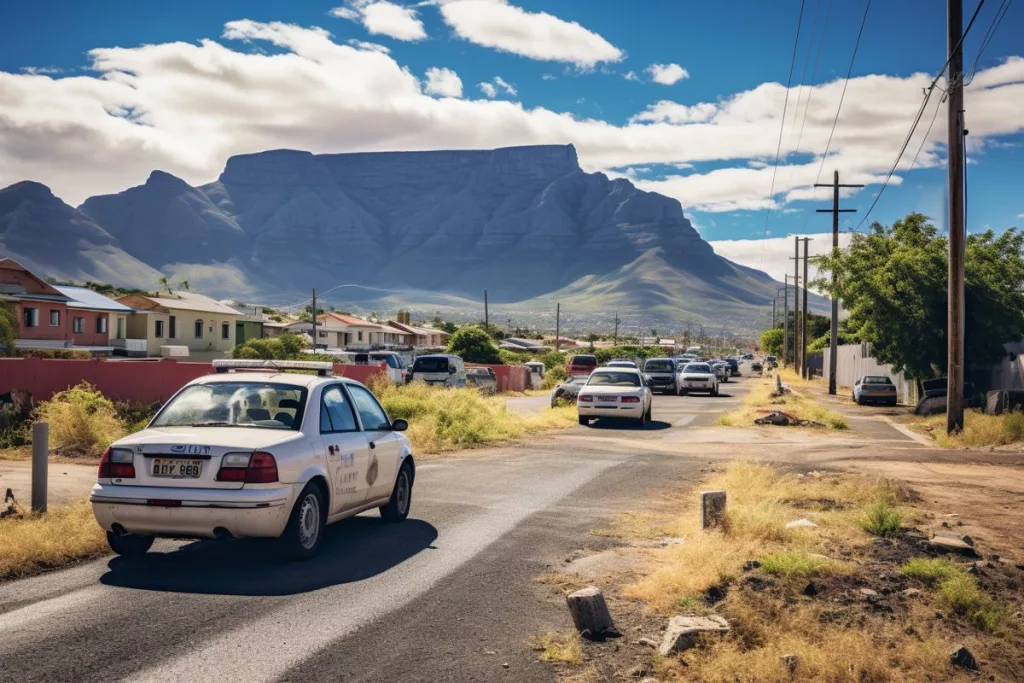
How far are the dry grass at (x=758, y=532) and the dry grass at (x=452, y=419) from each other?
7.48m

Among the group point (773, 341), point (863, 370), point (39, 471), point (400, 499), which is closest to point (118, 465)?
point (39, 471)

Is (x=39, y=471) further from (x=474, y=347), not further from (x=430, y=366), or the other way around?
(x=474, y=347)

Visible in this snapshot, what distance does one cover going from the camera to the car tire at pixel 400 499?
1039 centimetres

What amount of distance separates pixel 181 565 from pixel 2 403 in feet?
49.8

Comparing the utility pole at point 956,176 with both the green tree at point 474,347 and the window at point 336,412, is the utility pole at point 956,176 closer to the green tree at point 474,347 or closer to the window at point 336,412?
the window at point 336,412

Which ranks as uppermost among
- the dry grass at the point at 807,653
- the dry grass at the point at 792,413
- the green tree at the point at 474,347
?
the green tree at the point at 474,347

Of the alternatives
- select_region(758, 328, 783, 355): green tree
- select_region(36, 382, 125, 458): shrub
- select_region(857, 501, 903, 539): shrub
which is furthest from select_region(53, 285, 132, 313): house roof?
select_region(758, 328, 783, 355): green tree

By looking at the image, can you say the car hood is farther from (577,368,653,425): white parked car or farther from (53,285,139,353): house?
(53,285,139,353): house

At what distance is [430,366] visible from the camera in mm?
34844

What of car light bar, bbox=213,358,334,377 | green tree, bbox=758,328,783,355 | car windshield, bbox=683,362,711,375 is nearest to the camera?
car light bar, bbox=213,358,334,377

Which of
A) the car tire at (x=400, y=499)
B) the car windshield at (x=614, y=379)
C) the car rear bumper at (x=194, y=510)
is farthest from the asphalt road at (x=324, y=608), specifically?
the car windshield at (x=614, y=379)

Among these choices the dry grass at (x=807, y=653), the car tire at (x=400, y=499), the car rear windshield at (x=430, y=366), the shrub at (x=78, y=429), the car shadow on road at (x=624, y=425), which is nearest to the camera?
the dry grass at (x=807, y=653)

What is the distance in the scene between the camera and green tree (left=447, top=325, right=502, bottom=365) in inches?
2589

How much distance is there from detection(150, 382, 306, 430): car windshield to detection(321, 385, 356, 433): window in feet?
0.97
